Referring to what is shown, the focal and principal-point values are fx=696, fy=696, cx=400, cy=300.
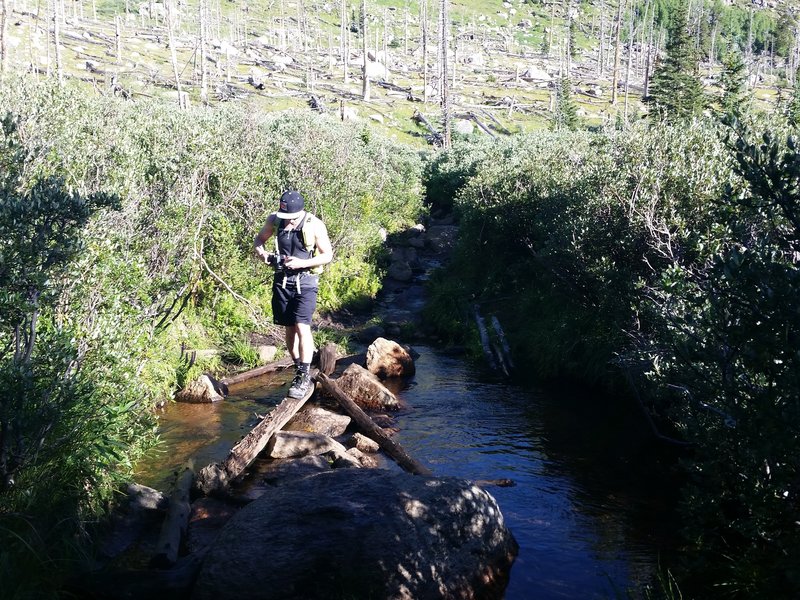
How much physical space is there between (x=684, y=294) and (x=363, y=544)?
4.34 meters

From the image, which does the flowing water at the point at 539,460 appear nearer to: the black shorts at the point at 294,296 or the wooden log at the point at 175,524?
the wooden log at the point at 175,524

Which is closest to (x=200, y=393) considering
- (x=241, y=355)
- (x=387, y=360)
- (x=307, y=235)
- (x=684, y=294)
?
(x=241, y=355)

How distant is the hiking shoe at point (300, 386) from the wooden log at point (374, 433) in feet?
1.69

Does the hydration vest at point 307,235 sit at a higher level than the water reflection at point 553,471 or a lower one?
higher

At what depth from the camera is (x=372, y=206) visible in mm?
27938

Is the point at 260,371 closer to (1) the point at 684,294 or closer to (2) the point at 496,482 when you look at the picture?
(2) the point at 496,482

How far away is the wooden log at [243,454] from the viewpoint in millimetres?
9656

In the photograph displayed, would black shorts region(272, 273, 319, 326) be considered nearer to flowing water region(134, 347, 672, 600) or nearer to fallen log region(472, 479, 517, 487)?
flowing water region(134, 347, 672, 600)

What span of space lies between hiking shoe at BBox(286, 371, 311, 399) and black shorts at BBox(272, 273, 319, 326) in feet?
3.45

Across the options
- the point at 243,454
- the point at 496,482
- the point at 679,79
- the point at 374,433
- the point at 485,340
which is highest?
the point at 679,79

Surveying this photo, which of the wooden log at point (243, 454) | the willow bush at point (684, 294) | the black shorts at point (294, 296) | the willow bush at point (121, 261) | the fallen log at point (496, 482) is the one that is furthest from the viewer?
the black shorts at point (294, 296)

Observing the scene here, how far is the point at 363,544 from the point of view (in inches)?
273

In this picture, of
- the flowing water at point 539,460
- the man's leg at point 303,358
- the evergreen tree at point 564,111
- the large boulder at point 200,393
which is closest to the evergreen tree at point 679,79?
the evergreen tree at point 564,111

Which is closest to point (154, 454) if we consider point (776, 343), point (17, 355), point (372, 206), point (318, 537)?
point (17, 355)
